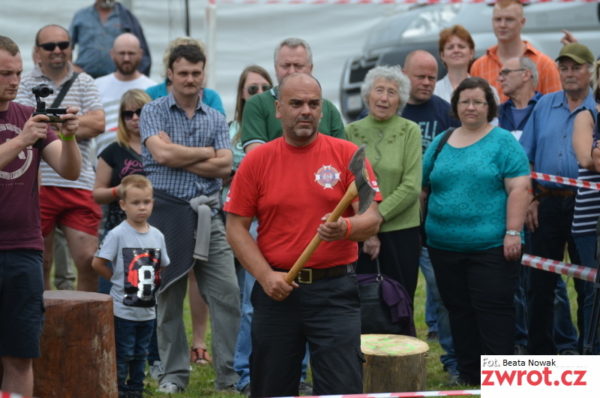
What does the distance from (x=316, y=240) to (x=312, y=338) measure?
1.78 feet

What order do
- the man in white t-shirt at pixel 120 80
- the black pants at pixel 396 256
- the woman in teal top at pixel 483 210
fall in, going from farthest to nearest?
the man in white t-shirt at pixel 120 80, the black pants at pixel 396 256, the woman in teal top at pixel 483 210

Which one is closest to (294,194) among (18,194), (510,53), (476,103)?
(18,194)

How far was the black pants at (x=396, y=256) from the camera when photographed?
815 centimetres

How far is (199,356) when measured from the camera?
9.25 metres

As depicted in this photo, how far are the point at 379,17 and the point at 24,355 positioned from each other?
9980mm

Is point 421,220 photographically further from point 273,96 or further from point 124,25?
point 124,25

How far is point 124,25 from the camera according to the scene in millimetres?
12172

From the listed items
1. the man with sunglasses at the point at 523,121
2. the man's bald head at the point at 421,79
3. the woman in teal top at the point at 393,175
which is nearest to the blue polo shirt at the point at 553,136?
the man with sunglasses at the point at 523,121

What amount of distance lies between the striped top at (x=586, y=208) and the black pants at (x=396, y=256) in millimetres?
1047

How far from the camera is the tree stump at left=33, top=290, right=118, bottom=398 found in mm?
7055

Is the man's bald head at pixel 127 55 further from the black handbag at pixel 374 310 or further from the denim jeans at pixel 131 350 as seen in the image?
the black handbag at pixel 374 310

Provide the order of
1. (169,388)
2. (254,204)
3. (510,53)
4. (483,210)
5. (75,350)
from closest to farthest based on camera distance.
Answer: (254,204)
(75,350)
(483,210)
(169,388)
(510,53)

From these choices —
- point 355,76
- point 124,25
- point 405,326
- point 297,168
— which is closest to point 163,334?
point 405,326

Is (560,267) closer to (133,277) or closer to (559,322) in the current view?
(559,322)
